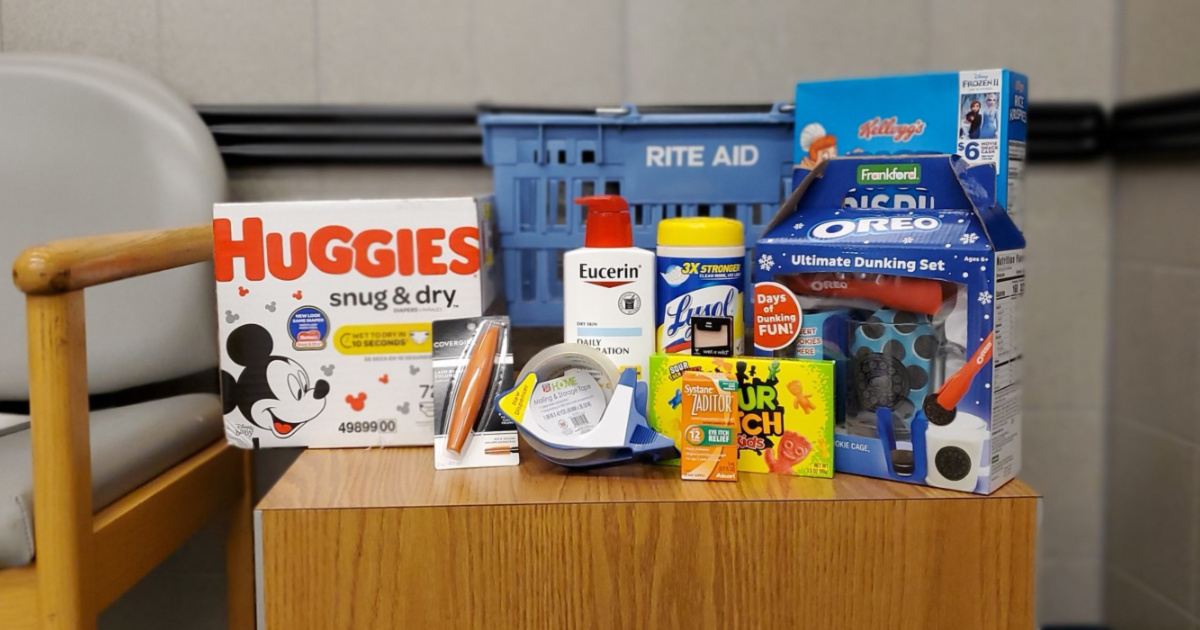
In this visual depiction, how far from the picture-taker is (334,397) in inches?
37.7

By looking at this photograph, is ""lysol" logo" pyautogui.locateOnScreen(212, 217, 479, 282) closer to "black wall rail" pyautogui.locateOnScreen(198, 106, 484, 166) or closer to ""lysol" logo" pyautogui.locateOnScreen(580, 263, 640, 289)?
""lysol" logo" pyautogui.locateOnScreen(580, 263, 640, 289)

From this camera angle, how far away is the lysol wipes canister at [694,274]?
92 cm

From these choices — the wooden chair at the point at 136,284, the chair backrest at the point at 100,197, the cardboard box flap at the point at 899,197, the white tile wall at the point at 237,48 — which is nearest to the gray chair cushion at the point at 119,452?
the wooden chair at the point at 136,284

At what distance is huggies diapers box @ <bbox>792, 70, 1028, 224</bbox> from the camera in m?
0.94

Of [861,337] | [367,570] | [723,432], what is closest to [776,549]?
[723,432]

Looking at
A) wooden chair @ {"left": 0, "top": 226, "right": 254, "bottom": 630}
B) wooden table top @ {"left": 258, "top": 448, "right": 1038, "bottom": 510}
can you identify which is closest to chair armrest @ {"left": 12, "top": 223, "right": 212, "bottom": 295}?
wooden chair @ {"left": 0, "top": 226, "right": 254, "bottom": 630}

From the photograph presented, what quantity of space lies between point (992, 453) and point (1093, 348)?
0.89 meters

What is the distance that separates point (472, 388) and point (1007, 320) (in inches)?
19.5

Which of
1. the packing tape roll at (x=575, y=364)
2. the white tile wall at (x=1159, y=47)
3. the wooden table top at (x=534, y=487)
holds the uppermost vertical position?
the white tile wall at (x=1159, y=47)

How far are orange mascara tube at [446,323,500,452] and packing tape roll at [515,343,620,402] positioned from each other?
1.6 inches

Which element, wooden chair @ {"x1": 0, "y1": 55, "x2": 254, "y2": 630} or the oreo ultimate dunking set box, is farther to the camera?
wooden chair @ {"x1": 0, "y1": 55, "x2": 254, "y2": 630}

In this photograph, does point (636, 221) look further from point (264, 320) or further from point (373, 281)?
point (264, 320)

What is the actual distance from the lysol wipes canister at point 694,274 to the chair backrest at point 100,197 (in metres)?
0.71

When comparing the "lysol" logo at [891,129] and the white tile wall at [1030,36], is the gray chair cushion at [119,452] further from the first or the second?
the white tile wall at [1030,36]
